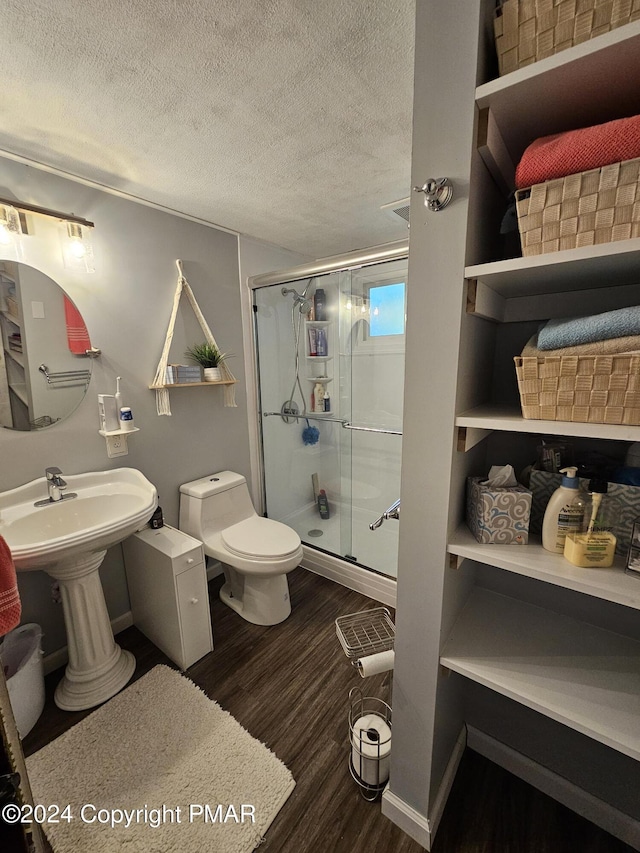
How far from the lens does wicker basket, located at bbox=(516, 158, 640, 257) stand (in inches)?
24.3

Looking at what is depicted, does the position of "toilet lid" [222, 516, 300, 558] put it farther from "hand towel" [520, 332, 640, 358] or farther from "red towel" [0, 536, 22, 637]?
"hand towel" [520, 332, 640, 358]

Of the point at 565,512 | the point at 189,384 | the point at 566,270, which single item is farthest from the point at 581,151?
the point at 189,384

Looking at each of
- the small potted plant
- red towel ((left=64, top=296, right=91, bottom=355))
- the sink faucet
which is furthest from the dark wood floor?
red towel ((left=64, top=296, right=91, bottom=355))

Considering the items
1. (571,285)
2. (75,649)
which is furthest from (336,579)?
(571,285)

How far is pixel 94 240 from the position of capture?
1671 mm

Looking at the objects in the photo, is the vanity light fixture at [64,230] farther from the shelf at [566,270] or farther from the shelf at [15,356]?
the shelf at [566,270]

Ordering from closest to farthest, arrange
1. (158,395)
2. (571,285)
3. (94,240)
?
(571,285) < (94,240) < (158,395)

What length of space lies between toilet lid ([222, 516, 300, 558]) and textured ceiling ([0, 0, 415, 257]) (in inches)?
70.0

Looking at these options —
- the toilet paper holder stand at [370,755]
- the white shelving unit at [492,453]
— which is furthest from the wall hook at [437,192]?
the toilet paper holder stand at [370,755]

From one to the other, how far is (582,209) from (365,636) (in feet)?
4.91

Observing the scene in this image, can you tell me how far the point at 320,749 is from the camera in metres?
1.33

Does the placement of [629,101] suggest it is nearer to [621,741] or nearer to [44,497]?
[621,741]

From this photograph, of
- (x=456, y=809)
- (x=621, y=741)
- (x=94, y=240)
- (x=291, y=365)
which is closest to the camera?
(x=621, y=741)

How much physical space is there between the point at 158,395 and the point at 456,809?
2103 millimetres
